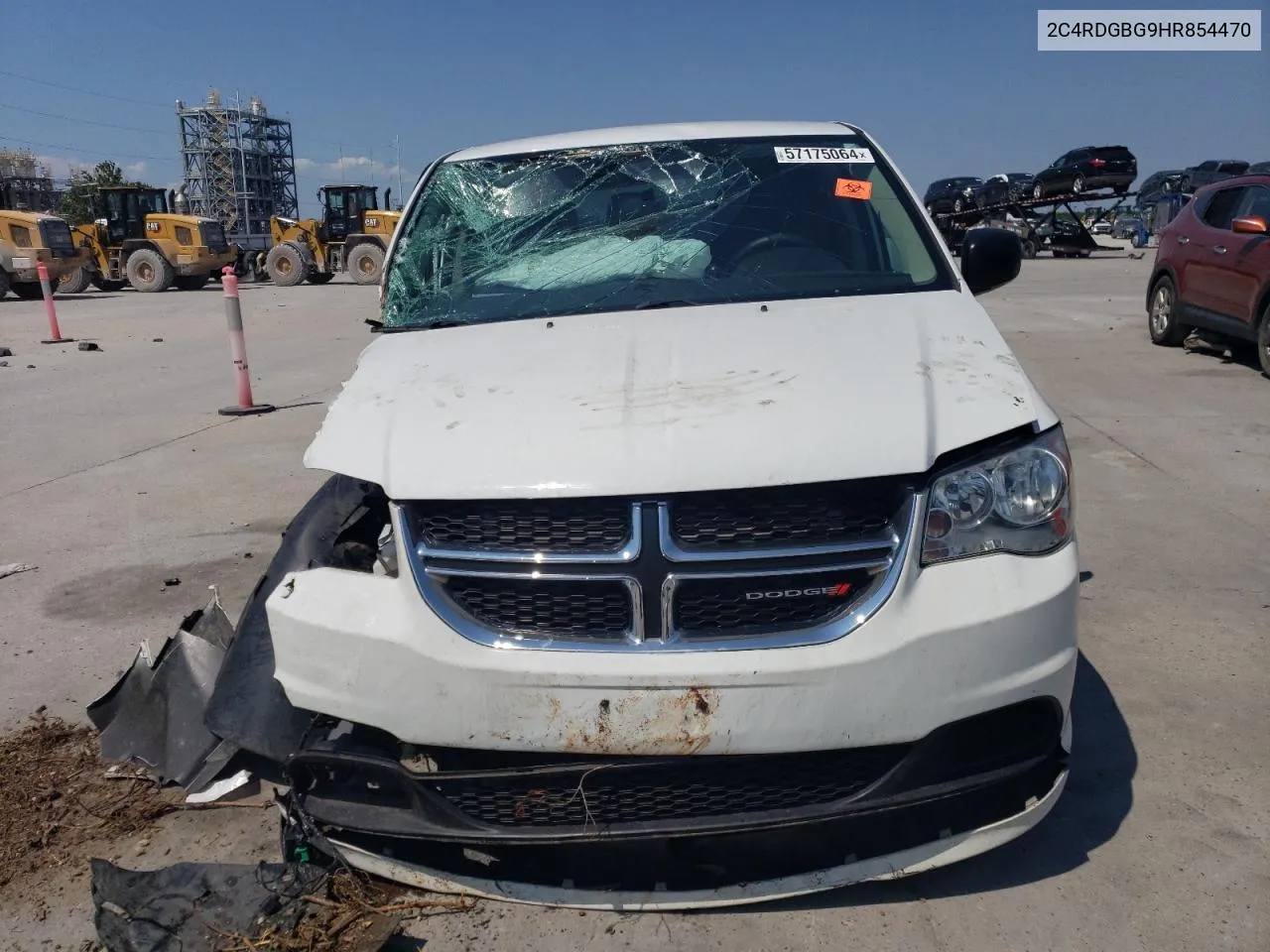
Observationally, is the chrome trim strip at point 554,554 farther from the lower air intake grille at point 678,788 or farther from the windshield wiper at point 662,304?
the windshield wiper at point 662,304

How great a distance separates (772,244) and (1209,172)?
139 feet

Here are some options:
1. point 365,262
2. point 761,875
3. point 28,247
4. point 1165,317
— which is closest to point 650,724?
point 761,875

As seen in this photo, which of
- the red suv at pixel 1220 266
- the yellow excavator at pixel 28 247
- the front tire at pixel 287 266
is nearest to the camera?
the red suv at pixel 1220 266

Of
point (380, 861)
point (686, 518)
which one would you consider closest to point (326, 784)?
point (380, 861)

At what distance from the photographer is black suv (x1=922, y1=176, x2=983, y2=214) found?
117ft

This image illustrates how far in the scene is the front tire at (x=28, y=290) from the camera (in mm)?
26438

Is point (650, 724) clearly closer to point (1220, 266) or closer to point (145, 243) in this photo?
point (1220, 266)

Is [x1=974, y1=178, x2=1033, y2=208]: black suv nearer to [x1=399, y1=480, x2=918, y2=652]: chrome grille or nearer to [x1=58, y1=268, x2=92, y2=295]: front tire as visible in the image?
[x1=58, y1=268, x2=92, y2=295]: front tire

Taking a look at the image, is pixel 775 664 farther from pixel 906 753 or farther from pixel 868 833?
pixel 868 833

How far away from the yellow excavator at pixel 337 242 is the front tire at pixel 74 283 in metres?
5.07

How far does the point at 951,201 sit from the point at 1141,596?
3516 centimetres

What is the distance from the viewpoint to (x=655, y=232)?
3.61 m

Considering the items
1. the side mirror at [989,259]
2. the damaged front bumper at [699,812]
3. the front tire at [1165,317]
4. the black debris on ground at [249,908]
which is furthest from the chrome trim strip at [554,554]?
the front tire at [1165,317]

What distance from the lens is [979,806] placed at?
2357 mm
